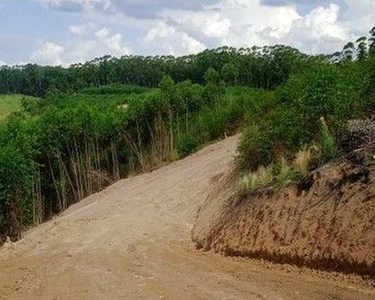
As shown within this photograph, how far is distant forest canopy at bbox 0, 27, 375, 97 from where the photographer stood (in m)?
87.9

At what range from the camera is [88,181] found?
57250mm

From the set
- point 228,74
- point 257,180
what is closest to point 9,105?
point 228,74

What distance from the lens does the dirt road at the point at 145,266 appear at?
11.9 m

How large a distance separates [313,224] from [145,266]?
13.6 ft

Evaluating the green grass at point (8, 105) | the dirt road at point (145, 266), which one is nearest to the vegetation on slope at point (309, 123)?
the dirt road at point (145, 266)

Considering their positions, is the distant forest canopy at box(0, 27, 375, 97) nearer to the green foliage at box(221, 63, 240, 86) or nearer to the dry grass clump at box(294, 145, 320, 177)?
the green foliage at box(221, 63, 240, 86)

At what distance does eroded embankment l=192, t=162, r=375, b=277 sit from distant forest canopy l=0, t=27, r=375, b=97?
56.4m

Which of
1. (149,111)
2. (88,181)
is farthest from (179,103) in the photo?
(88,181)

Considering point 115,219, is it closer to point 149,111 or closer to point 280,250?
point 280,250

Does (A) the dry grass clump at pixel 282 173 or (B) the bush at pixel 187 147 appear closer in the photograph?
(A) the dry grass clump at pixel 282 173

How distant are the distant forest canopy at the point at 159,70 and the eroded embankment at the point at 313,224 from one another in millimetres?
56421

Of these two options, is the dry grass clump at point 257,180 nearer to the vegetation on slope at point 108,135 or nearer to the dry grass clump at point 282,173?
the dry grass clump at point 282,173

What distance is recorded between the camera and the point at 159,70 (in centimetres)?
12531

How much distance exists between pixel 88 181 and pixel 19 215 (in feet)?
39.1
